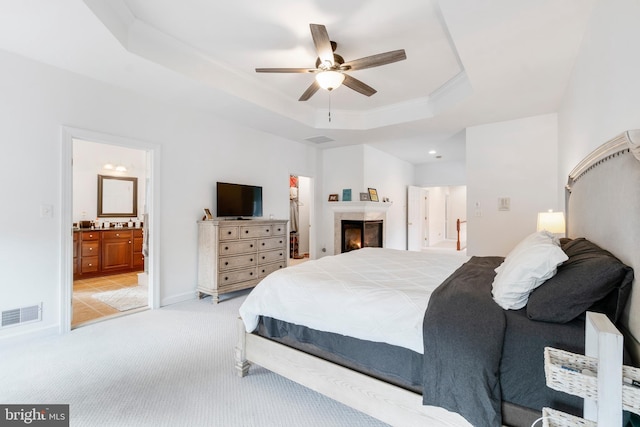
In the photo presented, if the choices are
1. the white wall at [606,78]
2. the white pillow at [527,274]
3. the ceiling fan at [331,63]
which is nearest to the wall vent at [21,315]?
the ceiling fan at [331,63]

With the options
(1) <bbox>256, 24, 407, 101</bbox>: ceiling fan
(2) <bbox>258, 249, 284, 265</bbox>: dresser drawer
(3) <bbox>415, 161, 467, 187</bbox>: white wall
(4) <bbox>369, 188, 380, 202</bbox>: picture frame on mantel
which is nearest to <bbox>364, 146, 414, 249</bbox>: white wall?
(4) <bbox>369, 188, 380, 202</bbox>: picture frame on mantel

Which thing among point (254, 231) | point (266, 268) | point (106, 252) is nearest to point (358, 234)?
point (266, 268)

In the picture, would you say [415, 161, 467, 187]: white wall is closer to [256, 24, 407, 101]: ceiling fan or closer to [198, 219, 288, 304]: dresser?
[198, 219, 288, 304]: dresser

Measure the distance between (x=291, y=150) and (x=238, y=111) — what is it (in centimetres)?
167

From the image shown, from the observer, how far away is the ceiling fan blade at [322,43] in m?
2.18

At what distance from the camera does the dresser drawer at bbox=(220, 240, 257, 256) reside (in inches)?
150

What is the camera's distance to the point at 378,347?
61.1 inches

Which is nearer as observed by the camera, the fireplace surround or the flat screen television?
the flat screen television

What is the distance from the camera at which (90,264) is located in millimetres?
5035

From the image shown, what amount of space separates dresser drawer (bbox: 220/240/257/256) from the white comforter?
1802 millimetres

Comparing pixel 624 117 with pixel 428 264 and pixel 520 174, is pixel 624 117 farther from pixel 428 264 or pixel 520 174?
pixel 520 174

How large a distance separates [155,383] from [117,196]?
16.5ft

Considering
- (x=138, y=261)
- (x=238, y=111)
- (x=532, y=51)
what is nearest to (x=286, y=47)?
(x=238, y=111)

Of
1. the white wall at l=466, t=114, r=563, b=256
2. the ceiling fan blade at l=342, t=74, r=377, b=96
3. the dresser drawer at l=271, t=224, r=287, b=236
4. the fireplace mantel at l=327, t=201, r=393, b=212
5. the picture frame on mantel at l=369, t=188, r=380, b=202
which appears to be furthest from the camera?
the picture frame on mantel at l=369, t=188, r=380, b=202
